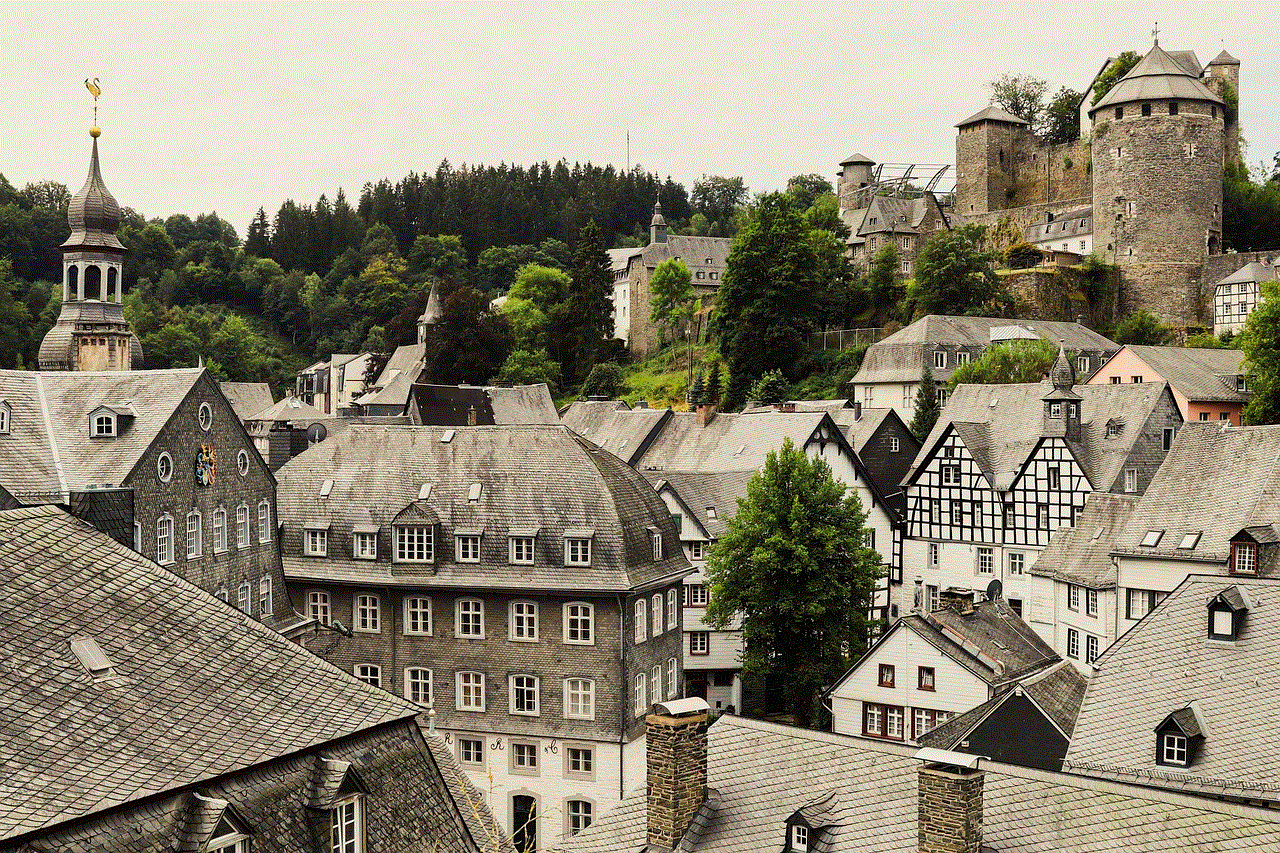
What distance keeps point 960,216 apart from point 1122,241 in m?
20.7

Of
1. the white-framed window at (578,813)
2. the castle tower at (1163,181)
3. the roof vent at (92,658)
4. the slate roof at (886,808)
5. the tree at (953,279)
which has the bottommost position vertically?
the white-framed window at (578,813)

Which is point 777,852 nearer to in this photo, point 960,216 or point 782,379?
point 782,379

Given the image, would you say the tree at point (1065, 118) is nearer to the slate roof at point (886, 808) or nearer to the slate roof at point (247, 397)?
the slate roof at point (247, 397)

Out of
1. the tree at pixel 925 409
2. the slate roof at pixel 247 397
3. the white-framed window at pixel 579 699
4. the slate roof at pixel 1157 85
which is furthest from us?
the slate roof at pixel 247 397

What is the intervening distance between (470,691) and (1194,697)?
1974 cm

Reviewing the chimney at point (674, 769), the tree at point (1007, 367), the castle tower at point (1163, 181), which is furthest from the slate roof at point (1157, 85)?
the chimney at point (674, 769)

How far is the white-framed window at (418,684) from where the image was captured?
115ft

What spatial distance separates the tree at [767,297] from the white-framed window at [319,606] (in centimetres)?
4428

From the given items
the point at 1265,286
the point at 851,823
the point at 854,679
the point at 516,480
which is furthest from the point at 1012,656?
the point at 1265,286

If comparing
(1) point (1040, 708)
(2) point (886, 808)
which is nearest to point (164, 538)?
(2) point (886, 808)

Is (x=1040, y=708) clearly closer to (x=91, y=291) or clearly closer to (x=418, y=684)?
(x=418, y=684)

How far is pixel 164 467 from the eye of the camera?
30.1 metres

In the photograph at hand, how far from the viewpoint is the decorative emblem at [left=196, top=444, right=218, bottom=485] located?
31.6 meters

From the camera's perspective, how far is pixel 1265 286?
183 feet
